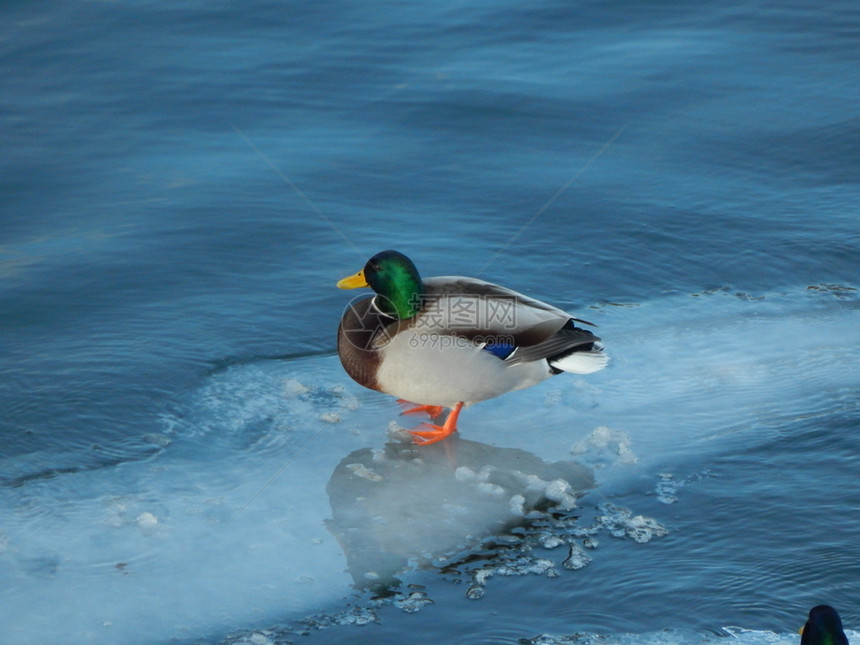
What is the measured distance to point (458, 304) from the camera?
159 inches

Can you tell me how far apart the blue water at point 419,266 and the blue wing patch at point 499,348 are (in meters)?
0.35

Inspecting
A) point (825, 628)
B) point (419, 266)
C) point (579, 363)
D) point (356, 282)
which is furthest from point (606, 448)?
point (419, 266)

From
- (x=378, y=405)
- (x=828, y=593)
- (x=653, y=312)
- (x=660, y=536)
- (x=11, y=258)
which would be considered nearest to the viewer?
(x=828, y=593)

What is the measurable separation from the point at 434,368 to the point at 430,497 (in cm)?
48

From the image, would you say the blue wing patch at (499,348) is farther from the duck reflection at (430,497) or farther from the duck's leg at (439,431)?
the duck reflection at (430,497)

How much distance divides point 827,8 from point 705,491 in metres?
6.44

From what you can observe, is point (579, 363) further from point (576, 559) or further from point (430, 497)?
point (576, 559)

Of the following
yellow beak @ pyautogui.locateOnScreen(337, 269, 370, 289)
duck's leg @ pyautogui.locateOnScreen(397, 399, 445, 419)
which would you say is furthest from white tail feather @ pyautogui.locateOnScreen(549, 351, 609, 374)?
yellow beak @ pyautogui.locateOnScreen(337, 269, 370, 289)

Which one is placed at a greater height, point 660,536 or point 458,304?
point 458,304

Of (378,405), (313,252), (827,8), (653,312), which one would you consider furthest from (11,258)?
(827,8)

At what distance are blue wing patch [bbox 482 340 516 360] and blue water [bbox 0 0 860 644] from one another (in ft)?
1.16

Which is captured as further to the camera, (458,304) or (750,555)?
(458,304)

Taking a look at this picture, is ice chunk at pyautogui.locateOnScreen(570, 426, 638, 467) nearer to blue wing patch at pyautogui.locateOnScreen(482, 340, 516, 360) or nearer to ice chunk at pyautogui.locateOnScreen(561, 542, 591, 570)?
blue wing patch at pyautogui.locateOnScreen(482, 340, 516, 360)

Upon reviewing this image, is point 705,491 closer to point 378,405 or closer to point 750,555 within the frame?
point 750,555
